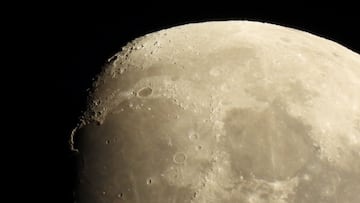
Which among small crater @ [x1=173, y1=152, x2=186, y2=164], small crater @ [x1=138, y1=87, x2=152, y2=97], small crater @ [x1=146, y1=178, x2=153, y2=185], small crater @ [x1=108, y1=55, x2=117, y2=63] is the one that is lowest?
small crater @ [x1=146, y1=178, x2=153, y2=185]

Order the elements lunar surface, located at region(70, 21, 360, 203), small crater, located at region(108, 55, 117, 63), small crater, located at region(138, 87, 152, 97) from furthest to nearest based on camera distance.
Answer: small crater, located at region(108, 55, 117, 63) → small crater, located at region(138, 87, 152, 97) → lunar surface, located at region(70, 21, 360, 203)

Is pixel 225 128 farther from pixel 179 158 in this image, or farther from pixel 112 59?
pixel 112 59

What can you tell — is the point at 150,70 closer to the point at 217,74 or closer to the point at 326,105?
the point at 217,74

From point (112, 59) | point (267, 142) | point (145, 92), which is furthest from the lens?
point (112, 59)

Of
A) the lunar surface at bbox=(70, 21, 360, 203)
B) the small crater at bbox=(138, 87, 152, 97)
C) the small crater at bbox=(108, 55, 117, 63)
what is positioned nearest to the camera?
the lunar surface at bbox=(70, 21, 360, 203)

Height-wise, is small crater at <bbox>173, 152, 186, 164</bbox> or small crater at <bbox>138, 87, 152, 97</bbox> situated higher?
small crater at <bbox>138, 87, 152, 97</bbox>

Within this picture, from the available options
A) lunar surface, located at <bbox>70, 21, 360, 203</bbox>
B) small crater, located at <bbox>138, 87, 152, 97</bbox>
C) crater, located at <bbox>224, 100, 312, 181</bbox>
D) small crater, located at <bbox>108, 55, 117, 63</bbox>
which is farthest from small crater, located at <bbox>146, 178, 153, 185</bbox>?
small crater, located at <bbox>108, 55, 117, 63</bbox>

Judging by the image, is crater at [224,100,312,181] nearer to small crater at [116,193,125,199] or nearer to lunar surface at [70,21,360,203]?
lunar surface at [70,21,360,203]

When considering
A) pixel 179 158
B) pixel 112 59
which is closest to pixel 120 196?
pixel 179 158
